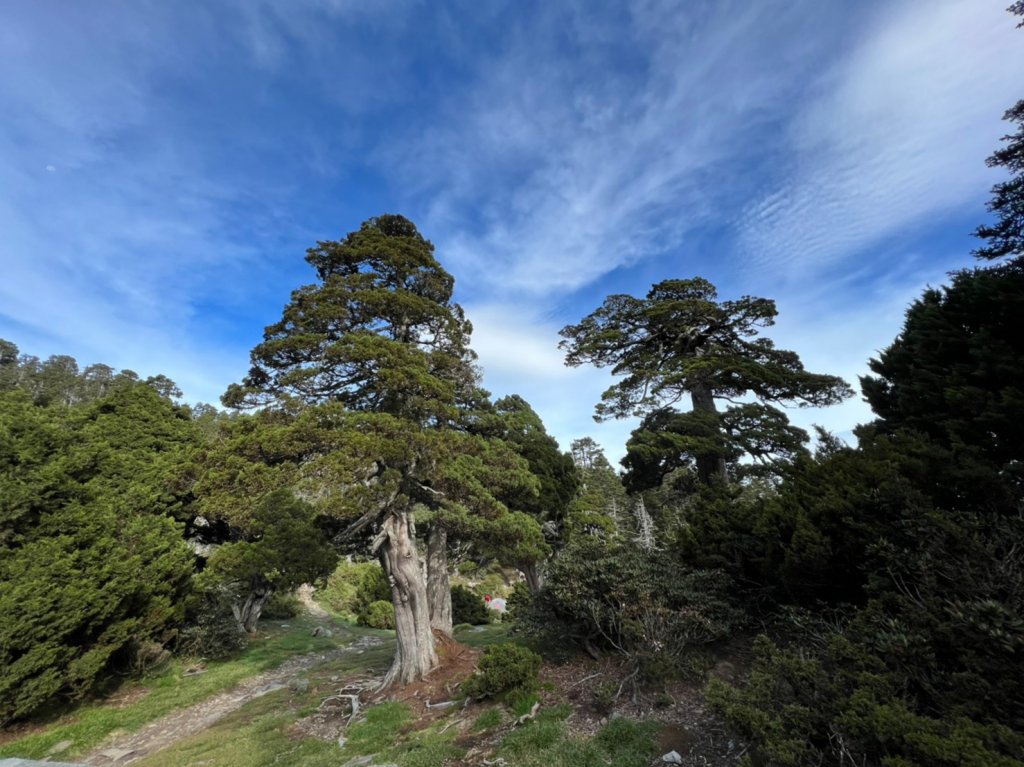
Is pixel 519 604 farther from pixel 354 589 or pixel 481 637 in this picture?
pixel 354 589

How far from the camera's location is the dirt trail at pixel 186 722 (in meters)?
8.01

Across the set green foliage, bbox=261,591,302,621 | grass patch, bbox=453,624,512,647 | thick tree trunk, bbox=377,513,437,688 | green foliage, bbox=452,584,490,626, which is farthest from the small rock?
green foliage, bbox=452,584,490,626

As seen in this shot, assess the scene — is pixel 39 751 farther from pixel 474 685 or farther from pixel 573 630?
pixel 573 630

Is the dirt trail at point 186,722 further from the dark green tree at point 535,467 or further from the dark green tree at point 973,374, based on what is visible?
the dark green tree at point 973,374

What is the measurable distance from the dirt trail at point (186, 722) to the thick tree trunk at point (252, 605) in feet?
12.5

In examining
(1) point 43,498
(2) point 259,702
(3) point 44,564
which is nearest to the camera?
(3) point 44,564

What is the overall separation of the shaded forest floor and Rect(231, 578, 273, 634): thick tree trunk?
3.80 m

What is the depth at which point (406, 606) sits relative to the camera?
988 cm

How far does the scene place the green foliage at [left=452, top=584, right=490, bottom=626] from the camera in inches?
884

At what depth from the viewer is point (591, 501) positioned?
19781 millimetres

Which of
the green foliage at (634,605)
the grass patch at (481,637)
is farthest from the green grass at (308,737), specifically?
the grass patch at (481,637)

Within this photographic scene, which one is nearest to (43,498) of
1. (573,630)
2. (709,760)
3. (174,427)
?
(174,427)

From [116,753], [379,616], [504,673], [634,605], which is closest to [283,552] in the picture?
[116,753]

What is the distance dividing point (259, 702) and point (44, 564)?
17.0 ft
